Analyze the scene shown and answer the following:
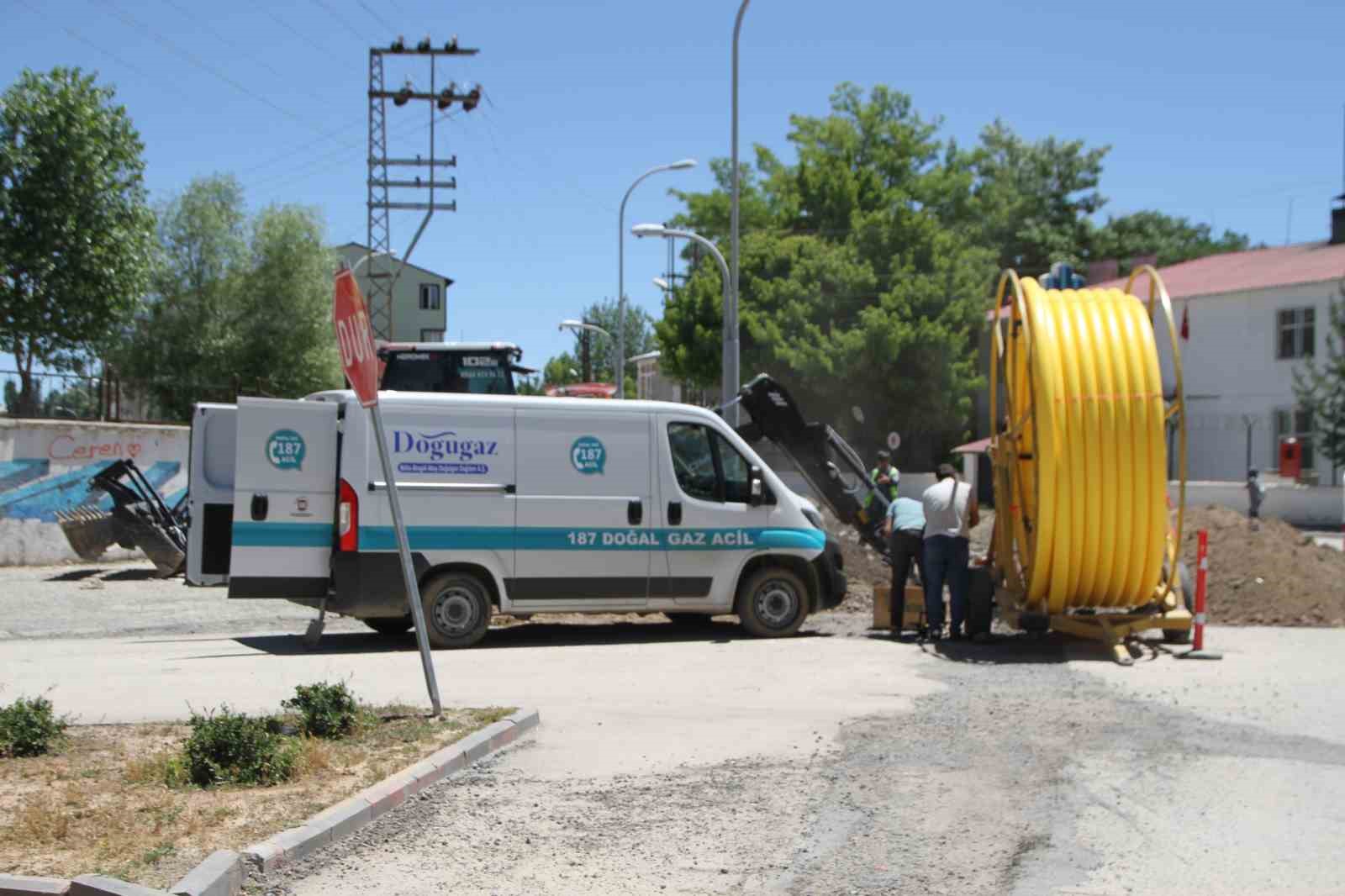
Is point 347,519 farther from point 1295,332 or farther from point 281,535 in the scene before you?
point 1295,332

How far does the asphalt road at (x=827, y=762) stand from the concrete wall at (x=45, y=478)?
7.47 m

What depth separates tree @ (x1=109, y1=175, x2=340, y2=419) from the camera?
1832 inches

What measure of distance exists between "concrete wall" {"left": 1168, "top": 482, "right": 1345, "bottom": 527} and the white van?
78.3 feet

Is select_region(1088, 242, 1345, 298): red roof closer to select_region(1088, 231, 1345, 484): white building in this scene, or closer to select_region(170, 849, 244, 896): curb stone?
select_region(1088, 231, 1345, 484): white building

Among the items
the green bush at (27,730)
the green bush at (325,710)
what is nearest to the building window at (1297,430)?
the green bush at (325,710)

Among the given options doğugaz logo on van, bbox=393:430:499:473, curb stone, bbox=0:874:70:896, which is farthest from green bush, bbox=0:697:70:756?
doğugaz logo on van, bbox=393:430:499:473

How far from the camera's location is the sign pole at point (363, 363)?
830cm

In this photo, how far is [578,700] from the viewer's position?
33.2 ft

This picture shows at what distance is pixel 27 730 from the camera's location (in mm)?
7551

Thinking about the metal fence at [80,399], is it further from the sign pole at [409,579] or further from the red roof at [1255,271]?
the red roof at [1255,271]

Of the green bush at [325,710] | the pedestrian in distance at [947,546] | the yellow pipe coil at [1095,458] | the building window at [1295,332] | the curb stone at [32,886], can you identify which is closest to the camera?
the curb stone at [32,886]

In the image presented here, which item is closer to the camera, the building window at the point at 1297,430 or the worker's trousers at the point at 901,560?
the worker's trousers at the point at 901,560

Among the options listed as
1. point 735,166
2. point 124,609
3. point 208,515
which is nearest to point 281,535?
point 208,515

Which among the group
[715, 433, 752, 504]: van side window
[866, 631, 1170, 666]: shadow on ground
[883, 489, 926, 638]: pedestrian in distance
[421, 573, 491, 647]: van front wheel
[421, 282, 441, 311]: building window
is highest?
[421, 282, 441, 311]: building window
